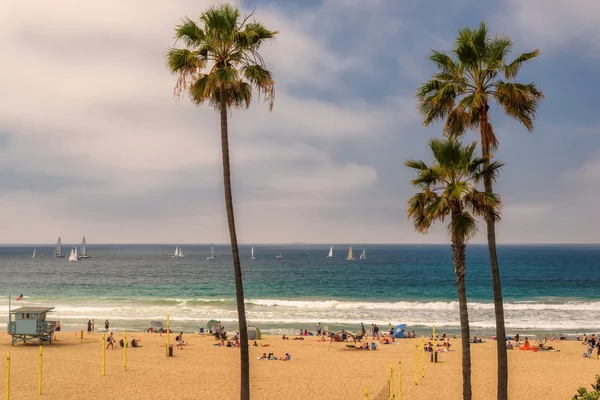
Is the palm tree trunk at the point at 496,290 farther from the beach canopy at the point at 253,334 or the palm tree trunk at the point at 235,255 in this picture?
the beach canopy at the point at 253,334

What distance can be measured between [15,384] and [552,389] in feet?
84.8

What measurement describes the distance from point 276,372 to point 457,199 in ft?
62.5

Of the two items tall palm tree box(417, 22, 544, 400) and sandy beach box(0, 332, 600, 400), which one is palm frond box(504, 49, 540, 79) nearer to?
tall palm tree box(417, 22, 544, 400)

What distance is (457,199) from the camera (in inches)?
600

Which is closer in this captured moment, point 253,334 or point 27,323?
point 27,323

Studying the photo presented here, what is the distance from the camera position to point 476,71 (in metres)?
15.6

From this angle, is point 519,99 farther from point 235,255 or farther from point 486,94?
point 235,255

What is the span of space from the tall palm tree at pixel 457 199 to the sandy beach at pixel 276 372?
33.1 feet

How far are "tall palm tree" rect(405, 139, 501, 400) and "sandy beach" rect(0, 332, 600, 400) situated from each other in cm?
1010

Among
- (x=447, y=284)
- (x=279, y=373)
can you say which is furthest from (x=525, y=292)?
(x=279, y=373)

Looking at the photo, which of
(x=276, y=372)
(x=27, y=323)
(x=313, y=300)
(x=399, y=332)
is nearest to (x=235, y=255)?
(x=276, y=372)

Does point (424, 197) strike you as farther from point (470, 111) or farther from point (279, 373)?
point (279, 373)

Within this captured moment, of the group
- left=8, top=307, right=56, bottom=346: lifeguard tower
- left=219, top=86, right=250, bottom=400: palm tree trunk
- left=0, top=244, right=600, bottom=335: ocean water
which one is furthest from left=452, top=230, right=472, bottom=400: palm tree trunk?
left=0, top=244, right=600, bottom=335: ocean water

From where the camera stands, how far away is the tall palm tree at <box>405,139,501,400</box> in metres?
15.2
